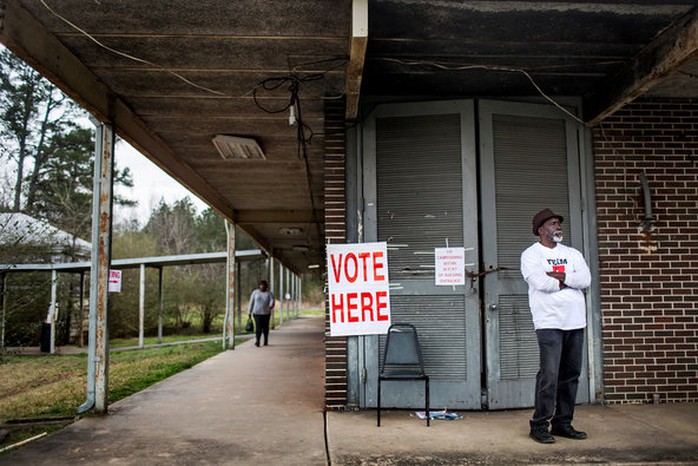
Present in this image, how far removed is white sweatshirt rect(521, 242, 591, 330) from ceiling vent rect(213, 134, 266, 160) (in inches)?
176

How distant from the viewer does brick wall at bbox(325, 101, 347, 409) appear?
5410 millimetres

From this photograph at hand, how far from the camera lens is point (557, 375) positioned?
14.1 ft

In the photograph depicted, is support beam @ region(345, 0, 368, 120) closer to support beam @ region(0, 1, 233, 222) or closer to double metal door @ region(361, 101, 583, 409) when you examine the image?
double metal door @ region(361, 101, 583, 409)

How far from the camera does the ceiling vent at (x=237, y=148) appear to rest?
7.49 meters

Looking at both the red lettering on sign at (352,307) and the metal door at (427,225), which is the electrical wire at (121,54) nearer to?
the metal door at (427,225)

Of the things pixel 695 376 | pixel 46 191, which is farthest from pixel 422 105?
pixel 46 191

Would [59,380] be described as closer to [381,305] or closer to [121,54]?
[121,54]

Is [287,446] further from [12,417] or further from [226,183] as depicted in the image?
[226,183]

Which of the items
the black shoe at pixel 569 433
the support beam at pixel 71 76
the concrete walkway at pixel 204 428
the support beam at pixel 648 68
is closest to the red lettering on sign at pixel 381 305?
the concrete walkway at pixel 204 428

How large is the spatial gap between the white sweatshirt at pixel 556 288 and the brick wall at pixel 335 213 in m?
1.89

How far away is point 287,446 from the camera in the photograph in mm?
4297

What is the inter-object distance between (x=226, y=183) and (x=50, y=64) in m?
5.89

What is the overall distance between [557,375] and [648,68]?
2.77m

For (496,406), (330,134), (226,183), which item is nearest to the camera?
(496,406)
